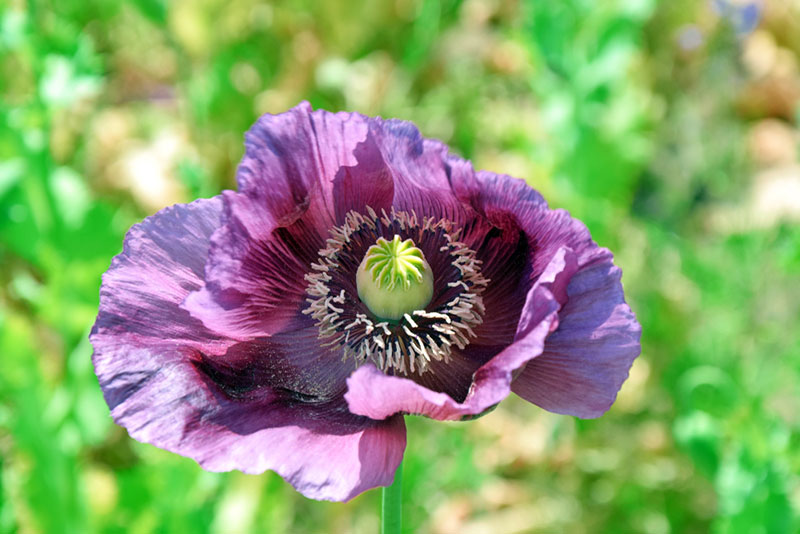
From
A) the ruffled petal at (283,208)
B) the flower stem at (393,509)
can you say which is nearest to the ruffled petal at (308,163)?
the ruffled petal at (283,208)

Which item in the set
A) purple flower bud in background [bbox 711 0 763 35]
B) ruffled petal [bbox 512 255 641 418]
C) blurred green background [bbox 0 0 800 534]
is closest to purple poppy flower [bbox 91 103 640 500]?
ruffled petal [bbox 512 255 641 418]

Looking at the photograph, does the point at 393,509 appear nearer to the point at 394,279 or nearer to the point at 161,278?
the point at 394,279

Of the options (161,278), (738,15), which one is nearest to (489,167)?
(738,15)

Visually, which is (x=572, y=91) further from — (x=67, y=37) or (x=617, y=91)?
(x=67, y=37)

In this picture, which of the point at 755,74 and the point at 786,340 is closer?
the point at 786,340

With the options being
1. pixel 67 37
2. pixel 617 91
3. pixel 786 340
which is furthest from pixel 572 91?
pixel 67 37

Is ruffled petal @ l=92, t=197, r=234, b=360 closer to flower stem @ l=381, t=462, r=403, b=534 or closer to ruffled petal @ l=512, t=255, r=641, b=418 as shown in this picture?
flower stem @ l=381, t=462, r=403, b=534

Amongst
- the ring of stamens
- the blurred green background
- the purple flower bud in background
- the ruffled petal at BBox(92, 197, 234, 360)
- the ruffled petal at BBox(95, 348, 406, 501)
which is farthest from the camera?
the purple flower bud in background
